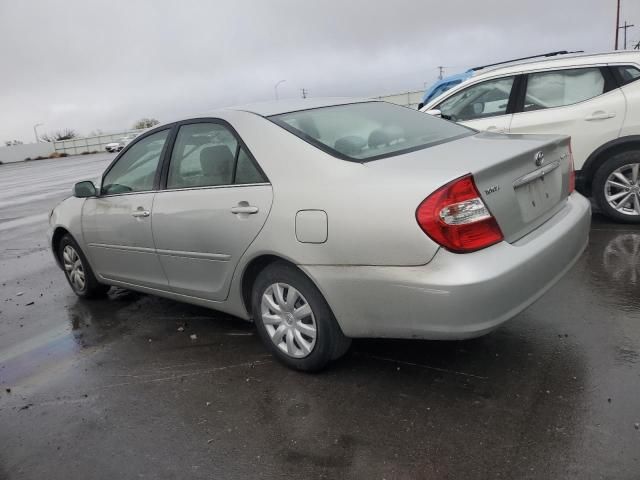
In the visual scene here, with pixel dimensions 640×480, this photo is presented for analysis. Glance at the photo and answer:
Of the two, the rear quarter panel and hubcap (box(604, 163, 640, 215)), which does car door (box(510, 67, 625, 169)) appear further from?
hubcap (box(604, 163, 640, 215))

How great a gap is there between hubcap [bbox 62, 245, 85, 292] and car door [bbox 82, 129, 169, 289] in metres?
0.39

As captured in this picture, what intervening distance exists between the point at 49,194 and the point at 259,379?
1480 cm

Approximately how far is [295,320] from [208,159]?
128 centimetres

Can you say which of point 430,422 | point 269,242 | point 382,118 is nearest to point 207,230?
point 269,242

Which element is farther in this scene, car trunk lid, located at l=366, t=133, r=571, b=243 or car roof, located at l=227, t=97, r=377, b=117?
car roof, located at l=227, t=97, r=377, b=117

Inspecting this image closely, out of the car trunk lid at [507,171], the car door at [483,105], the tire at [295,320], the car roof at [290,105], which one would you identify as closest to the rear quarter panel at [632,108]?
the car door at [483,105]

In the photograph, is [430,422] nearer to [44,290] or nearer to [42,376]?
[42,376]

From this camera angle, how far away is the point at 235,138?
11.8 ft

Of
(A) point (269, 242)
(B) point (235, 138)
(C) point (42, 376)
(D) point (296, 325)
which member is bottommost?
(C) point (42, 376)

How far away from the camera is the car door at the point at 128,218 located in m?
4.19

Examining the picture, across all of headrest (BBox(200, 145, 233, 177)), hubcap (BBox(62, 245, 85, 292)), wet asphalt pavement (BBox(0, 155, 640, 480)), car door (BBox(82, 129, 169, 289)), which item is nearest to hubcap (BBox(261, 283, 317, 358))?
wet asphalt pavement (BBox(0, 155, 640, 480))

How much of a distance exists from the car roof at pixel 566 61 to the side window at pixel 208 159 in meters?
3.99

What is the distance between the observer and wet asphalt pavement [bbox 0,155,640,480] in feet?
8.31

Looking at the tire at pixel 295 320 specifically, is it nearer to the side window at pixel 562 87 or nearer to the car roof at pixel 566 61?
the side window at pixel 562 87
